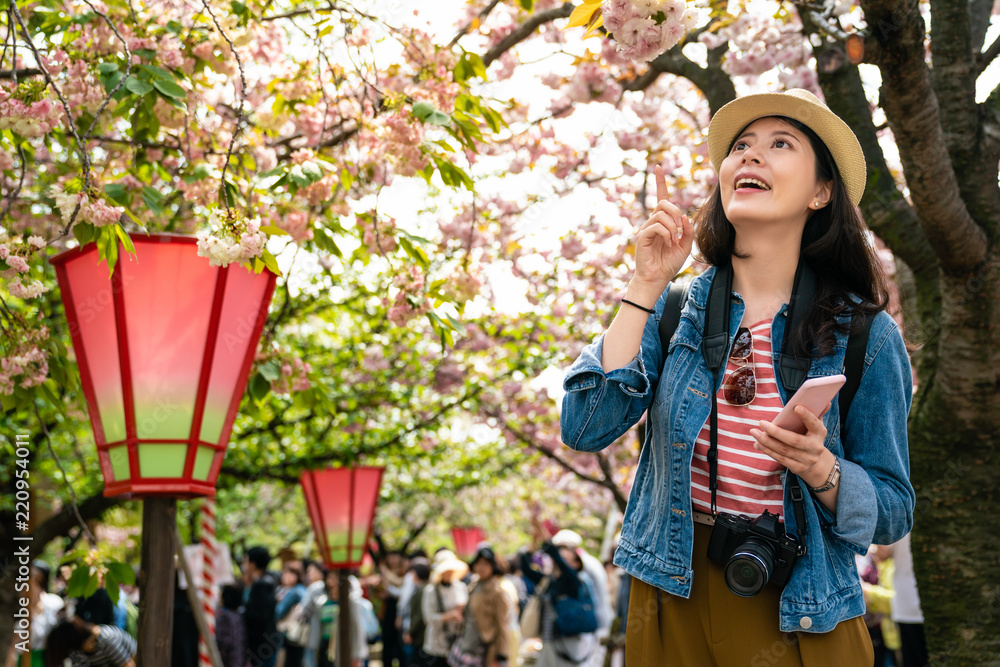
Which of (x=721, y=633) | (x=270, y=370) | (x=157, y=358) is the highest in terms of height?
(x=270, y=370)

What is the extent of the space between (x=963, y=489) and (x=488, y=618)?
21.3 ft

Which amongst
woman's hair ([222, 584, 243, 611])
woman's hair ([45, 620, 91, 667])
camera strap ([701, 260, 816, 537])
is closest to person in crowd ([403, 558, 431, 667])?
woman's hair ([222, 584, 243, 611])

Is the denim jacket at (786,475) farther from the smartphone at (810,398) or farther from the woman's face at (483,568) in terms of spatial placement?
the woman's face at (483,568)

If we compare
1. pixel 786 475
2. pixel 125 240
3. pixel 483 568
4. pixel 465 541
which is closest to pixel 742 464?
pixel 786 475

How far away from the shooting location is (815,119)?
207cm

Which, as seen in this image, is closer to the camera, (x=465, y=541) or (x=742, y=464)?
(x=742, y=464)

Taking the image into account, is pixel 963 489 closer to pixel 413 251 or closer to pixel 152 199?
pixel 413 251

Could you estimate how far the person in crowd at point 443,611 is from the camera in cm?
1012

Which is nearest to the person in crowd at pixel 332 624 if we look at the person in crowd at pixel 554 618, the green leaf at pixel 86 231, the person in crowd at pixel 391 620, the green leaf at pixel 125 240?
the person in crowd at pixel 391 620

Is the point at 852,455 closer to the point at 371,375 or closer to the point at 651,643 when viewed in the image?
the point at 651,643

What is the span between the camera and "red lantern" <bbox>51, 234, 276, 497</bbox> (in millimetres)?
2434

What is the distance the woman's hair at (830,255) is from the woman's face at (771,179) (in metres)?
0.04

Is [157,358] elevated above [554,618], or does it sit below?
above

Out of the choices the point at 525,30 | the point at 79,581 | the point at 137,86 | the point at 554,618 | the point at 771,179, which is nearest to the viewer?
the point at 771,179
